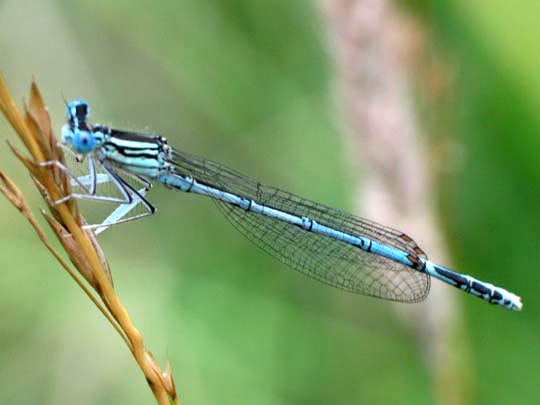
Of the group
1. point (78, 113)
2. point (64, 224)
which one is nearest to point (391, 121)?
point (78, 113)

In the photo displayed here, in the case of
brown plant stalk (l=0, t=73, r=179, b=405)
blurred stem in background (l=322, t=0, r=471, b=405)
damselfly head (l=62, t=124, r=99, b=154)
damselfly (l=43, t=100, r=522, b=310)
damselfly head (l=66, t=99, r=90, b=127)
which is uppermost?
blurred stem in background (l=322, t=0, r=471, b=405)

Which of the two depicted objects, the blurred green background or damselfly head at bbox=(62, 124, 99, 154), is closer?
damselfly head at bbox=(62, 124, 99, 154)

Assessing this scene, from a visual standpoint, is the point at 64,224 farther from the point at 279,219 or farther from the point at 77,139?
the point at 279,219

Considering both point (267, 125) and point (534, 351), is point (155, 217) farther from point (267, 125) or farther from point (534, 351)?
point (534, 351)

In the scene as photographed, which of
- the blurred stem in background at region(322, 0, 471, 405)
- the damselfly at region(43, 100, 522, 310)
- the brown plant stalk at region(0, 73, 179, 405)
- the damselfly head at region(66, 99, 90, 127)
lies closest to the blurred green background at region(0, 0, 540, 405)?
the blurred stem in background at region(322, 0, 471, 405)

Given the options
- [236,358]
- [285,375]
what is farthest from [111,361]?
[285,375]

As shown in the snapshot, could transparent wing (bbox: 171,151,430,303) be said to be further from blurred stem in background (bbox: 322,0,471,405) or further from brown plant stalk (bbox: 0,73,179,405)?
brown plant stalk (bbox: 0,73,179,405)
